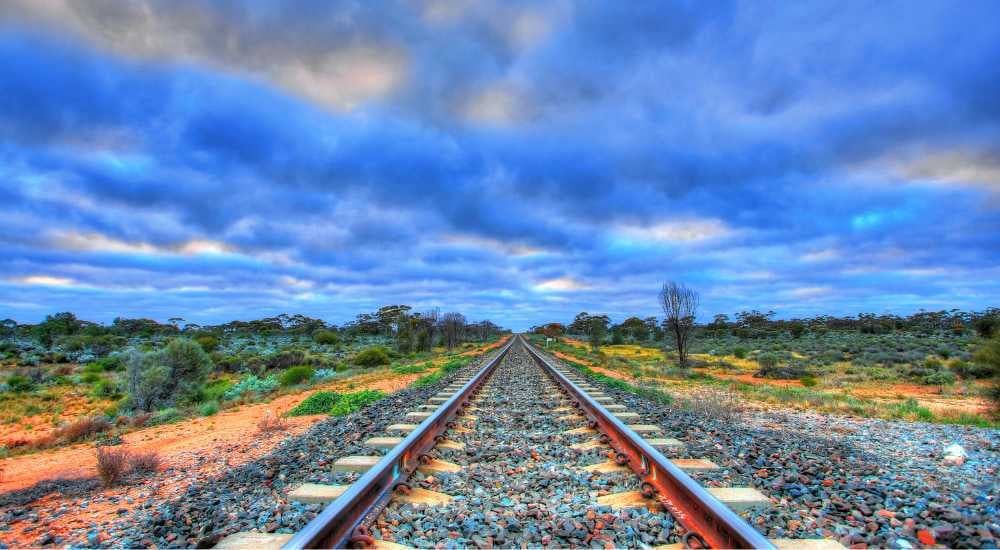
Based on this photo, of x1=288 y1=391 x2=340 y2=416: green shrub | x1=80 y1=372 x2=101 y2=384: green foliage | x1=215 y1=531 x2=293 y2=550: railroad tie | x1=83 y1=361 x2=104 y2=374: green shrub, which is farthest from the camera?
x1=83 y1=361 x2=104 y2=374: green shrub

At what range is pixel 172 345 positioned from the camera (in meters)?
16.6

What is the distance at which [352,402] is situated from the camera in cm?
991

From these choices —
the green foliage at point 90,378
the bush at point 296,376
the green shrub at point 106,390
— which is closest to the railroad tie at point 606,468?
the bush at point 296,376

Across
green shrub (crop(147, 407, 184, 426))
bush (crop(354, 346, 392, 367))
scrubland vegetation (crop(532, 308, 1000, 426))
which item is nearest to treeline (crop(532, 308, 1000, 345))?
scrubland vegetation (crop(532, 308, 1000, 426))

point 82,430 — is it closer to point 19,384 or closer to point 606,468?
point 606,468

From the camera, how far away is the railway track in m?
3.09

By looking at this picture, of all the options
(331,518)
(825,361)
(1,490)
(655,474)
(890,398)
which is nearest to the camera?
(331,518)

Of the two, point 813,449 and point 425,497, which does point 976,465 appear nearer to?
point 813,449

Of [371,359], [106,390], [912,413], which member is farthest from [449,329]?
[912,413]

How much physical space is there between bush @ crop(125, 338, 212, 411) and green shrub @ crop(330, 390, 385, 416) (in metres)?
8.96

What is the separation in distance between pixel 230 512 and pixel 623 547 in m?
3.09

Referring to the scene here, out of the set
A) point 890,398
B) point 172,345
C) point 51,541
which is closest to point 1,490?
point 51,541

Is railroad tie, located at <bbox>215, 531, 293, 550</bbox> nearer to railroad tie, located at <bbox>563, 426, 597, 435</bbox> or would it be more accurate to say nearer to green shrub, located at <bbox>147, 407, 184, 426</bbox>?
railroad tie, located at <bbox>563, 426, 597, 435</bbox>

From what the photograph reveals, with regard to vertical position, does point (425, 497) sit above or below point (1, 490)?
above
